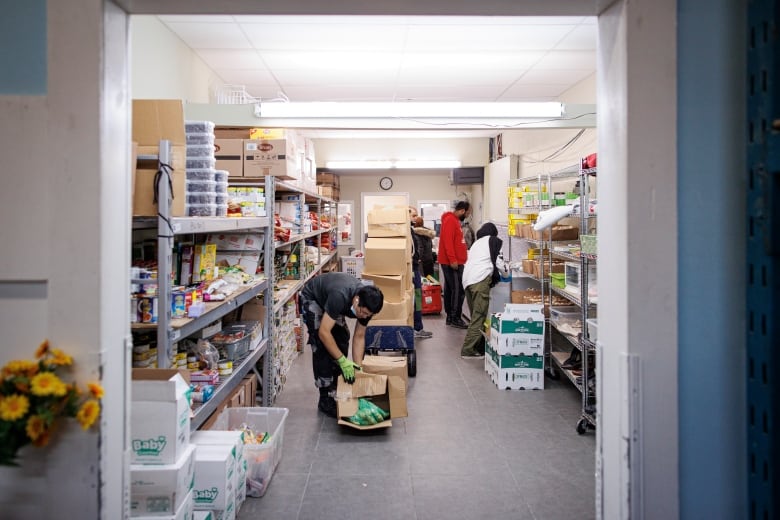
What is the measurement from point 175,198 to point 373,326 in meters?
2.73

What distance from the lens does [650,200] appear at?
1133mm

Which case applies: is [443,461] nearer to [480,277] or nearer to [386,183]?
[480,277]

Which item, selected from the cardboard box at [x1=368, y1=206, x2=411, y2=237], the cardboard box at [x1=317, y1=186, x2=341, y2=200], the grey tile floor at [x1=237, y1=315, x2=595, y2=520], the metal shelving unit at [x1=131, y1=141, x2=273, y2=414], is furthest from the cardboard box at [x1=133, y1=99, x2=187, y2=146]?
the cardboard box at [x1=317, y1=186, x2=341, y2=200]

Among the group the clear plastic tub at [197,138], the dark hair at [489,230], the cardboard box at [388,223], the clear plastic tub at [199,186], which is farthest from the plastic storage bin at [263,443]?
the dark hair at [489,230]

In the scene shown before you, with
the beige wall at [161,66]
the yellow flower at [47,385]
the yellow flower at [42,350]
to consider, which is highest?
the beige wall at [161,66]

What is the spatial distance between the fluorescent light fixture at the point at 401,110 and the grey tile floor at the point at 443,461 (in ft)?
7.41

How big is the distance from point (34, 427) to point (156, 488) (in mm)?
983

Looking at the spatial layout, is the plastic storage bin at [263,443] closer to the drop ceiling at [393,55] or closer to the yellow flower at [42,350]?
the yellow flower at [42,350]

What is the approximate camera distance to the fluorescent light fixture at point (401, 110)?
3600 millimetres

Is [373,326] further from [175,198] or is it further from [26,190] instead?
[26,190]

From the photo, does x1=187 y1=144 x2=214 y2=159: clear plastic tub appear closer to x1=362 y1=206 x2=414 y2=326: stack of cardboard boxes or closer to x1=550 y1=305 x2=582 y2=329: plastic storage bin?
x1=362 y1=206 x2=414 y2=326: stack of cardboard boxes

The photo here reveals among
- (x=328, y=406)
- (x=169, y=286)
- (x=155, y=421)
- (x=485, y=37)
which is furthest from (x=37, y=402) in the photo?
(x=485, y=37)

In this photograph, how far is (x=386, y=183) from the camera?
11.7 metres

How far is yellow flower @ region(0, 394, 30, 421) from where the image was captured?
1020 mm
